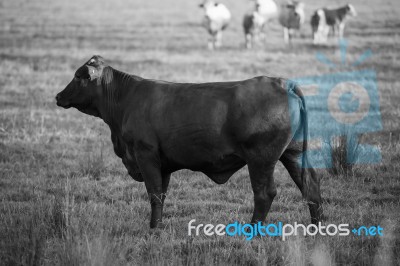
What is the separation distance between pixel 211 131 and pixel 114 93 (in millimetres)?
1377

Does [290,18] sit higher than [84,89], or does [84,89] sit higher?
[290,18]

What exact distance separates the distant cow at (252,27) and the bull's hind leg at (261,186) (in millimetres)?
16221

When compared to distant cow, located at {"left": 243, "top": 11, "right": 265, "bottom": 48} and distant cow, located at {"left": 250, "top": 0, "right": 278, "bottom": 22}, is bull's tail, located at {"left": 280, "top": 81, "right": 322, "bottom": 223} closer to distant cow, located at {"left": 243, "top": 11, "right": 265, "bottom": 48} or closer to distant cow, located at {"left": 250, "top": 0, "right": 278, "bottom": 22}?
distant cow, located at {"left": 243, "top": 11, "right": 265, "bottom": 48}

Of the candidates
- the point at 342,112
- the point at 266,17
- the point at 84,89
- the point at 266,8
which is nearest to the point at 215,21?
the point at 266,17

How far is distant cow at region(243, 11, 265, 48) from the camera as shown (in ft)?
71.8

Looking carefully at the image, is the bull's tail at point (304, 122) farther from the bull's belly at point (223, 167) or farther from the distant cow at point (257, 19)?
the distant cow at point (257, 19)

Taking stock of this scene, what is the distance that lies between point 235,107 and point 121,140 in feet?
4.79

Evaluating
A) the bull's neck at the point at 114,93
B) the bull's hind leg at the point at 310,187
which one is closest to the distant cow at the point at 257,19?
the bull's neck at the point at 114,93

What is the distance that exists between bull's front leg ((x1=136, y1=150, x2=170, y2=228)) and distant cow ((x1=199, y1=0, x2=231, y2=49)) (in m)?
15.4

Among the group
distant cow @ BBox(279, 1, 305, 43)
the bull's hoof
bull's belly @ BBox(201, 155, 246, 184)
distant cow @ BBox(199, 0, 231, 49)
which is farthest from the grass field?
distant cow @ BBox(279, 1, 305, 43)

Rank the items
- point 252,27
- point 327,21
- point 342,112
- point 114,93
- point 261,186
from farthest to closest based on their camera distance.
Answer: point 327,21, point 252,27, point 342,112, point 114,93, point 261,186

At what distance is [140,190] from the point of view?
6977mm

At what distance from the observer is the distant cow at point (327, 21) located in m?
22.5

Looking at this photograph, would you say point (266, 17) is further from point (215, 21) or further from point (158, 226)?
point (158, 226)
